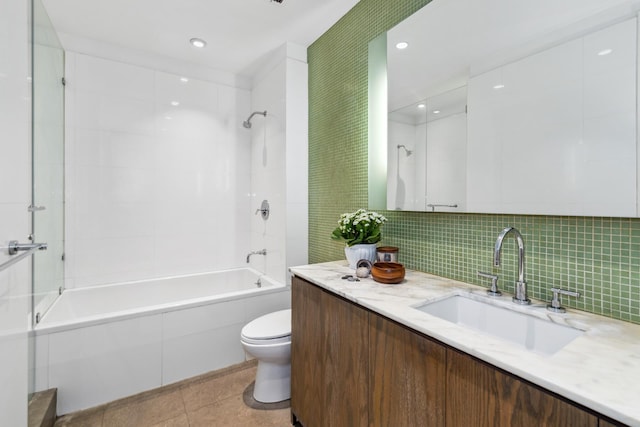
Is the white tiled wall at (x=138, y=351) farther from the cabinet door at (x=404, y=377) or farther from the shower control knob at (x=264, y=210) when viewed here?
the cabinet door at (x=404, y=377)

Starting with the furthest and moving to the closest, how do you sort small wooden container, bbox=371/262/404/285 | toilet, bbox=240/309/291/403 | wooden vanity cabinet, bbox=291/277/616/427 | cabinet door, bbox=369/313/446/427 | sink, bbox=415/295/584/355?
toilet, bbox=240/309/291/403 < small wooden container, bbox=371/262/404/285 < sink, bbox=415/295/584/355 < cabinet door, bbox=369/313/446/427 < wooden vanity cabinet, bbox=291/277/616/427

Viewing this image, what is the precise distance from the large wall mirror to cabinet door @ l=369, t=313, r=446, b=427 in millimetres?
703

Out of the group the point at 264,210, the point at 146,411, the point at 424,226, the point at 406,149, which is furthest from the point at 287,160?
the point at 146,411

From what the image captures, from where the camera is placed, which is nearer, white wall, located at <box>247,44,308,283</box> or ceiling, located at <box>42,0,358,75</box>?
ceiling, located at <box>42,0,358,75</box>

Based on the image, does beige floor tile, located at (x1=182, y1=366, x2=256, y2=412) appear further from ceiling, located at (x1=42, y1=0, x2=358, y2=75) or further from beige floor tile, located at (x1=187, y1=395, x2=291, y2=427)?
ceiling, located at (x1=42, y1=0, x2=358, y2=75)

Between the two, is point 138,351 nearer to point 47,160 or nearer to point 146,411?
point 146,411

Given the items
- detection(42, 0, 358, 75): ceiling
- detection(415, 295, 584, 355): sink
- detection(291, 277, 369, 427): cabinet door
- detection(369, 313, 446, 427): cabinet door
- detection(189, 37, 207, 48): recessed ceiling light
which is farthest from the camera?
detection(189, 37, 207, 48): recessed ceiling light

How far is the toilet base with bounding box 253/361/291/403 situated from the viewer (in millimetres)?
1889

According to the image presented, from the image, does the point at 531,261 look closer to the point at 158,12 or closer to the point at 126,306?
the point at 158,12

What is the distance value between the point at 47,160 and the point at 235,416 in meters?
2.08

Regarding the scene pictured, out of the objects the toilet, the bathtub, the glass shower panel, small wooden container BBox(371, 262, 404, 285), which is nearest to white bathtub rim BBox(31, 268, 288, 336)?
the bathtub

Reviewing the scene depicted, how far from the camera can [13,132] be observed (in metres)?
1.03

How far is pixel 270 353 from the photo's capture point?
1.78m

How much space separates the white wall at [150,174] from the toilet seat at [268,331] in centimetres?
135
